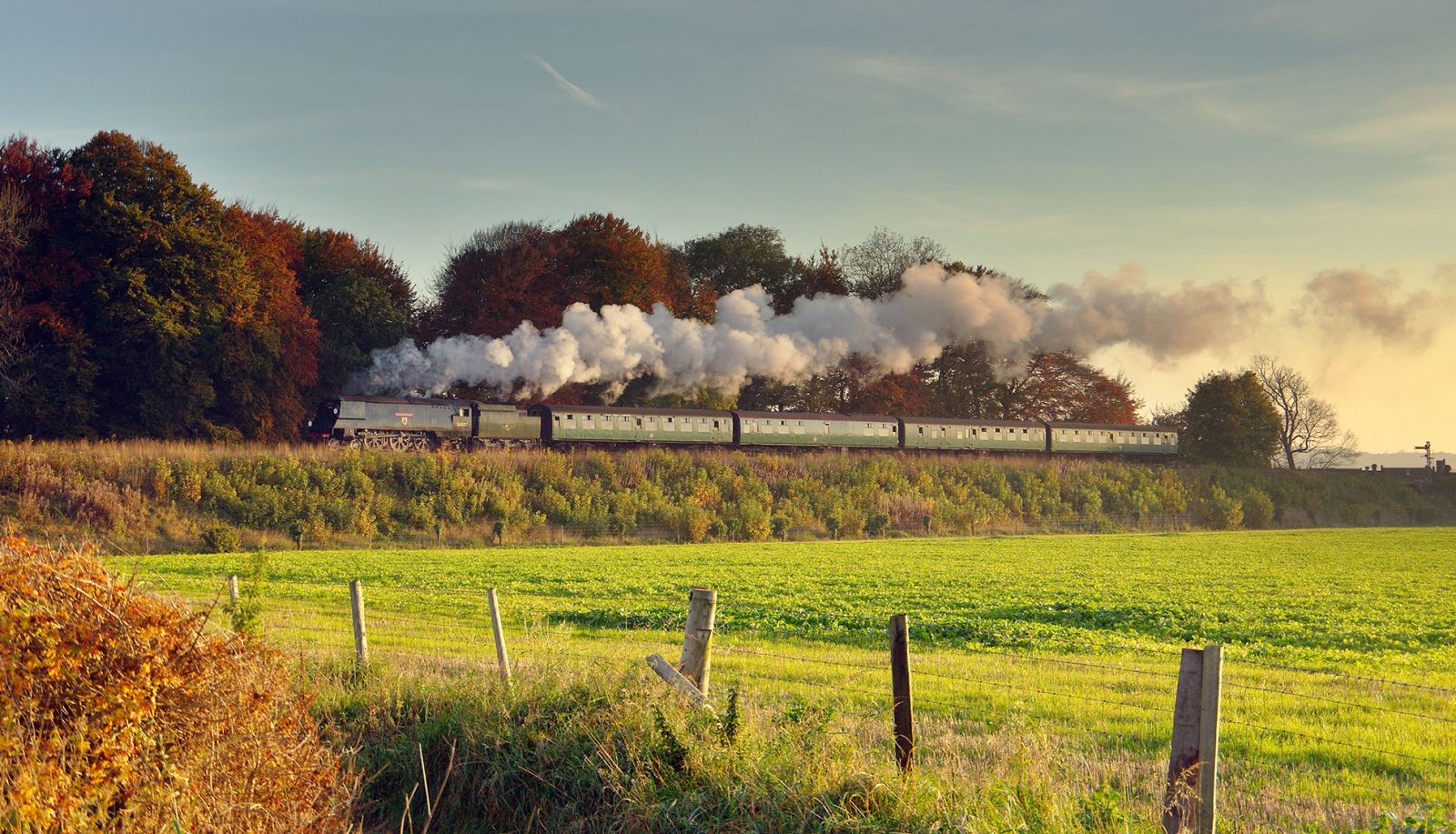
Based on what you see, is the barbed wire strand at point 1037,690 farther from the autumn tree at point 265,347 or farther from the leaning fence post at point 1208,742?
the autumn tree at point 265,347

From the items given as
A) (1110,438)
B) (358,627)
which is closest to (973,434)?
(1110,438)

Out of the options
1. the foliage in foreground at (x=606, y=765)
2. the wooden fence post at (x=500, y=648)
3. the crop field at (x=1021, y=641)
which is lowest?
the crop field at (x=1021, y=641)

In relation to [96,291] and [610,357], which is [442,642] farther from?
[610,357]

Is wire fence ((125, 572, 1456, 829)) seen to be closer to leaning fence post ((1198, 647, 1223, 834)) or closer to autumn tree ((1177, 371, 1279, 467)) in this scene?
leaning fence post ((1198, 647, 1223, 834))

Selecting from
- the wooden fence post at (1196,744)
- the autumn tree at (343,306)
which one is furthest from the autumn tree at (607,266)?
the wooden fence post at (1196,744)

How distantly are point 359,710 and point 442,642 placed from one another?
4.80 metres

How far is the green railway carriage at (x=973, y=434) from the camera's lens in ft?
205

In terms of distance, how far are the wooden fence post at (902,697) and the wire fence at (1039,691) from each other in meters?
0.70

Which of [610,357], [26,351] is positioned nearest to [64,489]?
[26,351]

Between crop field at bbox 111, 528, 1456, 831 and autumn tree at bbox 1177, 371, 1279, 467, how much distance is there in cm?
3570

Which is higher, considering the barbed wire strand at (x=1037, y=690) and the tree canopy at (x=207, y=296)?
the tree canopy at (x=207, y=296)

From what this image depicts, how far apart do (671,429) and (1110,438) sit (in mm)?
30940

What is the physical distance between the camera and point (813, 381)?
71.5 metres

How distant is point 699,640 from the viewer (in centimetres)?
871
